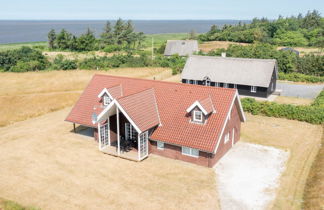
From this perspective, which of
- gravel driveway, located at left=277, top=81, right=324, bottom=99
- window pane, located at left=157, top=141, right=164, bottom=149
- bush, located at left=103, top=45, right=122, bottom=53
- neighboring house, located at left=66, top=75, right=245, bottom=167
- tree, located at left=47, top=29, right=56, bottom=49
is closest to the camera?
neighboring house, located at left=66, top=75, right=245, bottom=167

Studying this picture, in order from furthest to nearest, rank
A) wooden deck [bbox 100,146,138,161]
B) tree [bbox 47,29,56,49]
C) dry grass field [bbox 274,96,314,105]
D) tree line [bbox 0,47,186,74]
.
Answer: tree [bbox 47,29,56,49]
tree line [bbox 0,47,186,74]
dry grass field [bbox 274,96,314,105]
wooden deck [bbox 100,146,138,161]

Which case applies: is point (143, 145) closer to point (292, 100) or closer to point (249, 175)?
point (249, 175)

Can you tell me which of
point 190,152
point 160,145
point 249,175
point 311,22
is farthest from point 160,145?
point 311,22

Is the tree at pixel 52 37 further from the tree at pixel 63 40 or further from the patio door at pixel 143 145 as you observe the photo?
the patio door at pixel 143 145

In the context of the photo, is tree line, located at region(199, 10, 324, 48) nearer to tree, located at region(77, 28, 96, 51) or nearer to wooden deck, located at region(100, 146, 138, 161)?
tree, located at region(77, 28, 96, 51)

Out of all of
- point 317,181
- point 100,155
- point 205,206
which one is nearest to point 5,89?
point 100,155

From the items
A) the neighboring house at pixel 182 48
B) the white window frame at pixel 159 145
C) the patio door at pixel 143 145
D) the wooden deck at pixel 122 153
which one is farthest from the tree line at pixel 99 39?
the patio door at pixel 143 145

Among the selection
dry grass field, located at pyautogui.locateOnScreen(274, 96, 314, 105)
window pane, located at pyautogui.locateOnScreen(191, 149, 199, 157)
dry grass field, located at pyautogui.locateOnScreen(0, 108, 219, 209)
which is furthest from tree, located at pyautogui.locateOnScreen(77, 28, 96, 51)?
window pane, located at pyautogui.locateOnScreen(191, 149, 199, 157)

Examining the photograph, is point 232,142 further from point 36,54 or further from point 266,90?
point 36,54
